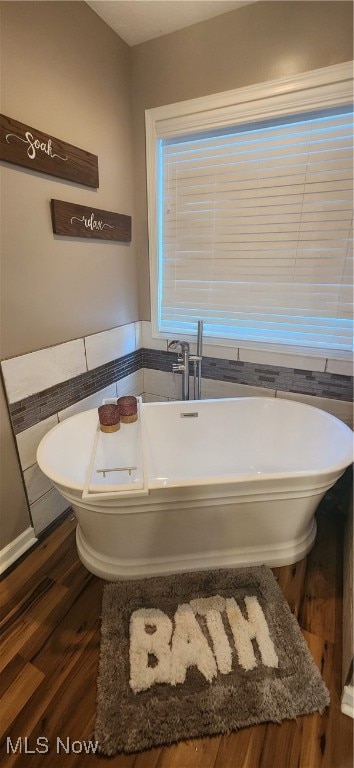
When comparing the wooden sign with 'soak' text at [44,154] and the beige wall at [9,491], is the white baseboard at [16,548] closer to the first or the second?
the beige wall at [9,491]

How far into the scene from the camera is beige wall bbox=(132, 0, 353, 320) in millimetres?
1397

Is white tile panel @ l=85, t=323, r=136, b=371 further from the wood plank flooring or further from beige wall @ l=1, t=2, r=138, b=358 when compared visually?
the wood plank flooring

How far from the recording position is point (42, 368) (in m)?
1.54

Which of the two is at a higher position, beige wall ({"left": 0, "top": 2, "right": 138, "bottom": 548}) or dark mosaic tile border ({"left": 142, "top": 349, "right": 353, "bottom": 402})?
beige wall ({"left": 0, "top": 2, "right": 138, "bottom": 548})

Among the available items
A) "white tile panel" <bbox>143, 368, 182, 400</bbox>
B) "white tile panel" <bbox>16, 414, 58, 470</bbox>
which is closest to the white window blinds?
"white tile panel" <bbox>143, 368, 182, 400</bbox>

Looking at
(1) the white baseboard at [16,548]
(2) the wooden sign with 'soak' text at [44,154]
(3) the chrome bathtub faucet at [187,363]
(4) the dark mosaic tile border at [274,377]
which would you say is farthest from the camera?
(3) the chrome bathtub faucet at [187,363]

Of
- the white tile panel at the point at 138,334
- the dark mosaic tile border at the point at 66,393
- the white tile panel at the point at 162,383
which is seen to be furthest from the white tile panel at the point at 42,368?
the white tile panel at the point at 162,383

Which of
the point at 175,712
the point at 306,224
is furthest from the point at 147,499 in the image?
the point at 306,224

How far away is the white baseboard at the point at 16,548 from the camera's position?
152 centimetres

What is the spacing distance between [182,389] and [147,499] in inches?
39.8

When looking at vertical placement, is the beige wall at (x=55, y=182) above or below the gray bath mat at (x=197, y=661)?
above

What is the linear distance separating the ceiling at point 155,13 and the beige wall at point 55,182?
6 centimetres

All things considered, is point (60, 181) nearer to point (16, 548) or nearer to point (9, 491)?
point (9, 491)

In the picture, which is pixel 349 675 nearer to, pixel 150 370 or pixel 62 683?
pixel 62 683
